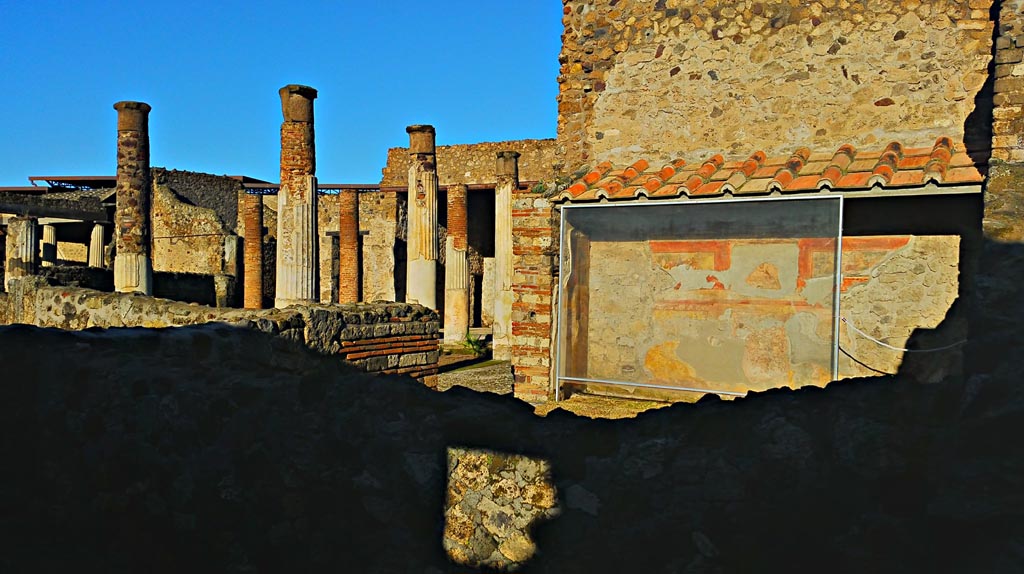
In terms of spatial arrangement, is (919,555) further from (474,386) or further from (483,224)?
(483,224)

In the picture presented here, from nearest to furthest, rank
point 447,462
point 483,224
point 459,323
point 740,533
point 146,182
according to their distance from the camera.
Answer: point 740,533 < point 447,462 < point 146,182 < point 459,323 < point 483,224

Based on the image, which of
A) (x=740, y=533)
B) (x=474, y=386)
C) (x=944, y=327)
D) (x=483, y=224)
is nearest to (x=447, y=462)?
(x=740, y=533)

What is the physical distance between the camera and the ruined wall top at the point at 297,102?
1131 cm

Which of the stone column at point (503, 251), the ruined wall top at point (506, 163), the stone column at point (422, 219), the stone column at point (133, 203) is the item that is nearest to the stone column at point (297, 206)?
the stone column at point (133, 203)

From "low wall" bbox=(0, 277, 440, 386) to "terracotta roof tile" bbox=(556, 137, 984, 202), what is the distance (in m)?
2.15

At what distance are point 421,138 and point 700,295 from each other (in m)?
9.58

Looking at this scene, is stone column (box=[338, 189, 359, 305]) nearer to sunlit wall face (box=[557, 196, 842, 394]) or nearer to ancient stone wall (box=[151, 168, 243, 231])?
ancient stone wall (box=[151, 168, 243, 231])

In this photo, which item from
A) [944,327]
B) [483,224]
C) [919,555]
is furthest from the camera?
[483,224]

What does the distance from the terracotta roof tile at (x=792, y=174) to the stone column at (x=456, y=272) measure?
9.28m

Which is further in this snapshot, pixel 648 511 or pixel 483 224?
pixel 483 224

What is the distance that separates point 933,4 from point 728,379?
9.62ft

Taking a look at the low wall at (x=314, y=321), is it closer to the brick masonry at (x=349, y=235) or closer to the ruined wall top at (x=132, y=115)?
the ruined wall top at (x=132, y=115)

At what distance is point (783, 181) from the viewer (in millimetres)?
5266

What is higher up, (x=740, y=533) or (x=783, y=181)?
(x=783, y=181)
